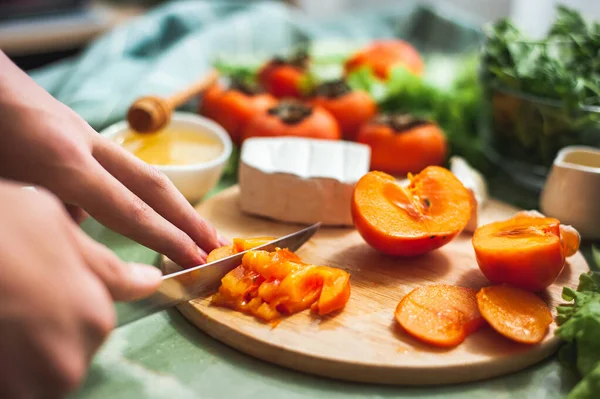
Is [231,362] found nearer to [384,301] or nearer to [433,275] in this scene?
[384,301]

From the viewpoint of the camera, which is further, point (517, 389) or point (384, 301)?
point (384, 301)

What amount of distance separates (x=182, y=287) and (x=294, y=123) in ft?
2.84

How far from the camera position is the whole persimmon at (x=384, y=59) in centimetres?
239

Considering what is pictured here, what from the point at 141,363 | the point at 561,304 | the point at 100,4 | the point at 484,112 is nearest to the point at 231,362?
the point at 141,363

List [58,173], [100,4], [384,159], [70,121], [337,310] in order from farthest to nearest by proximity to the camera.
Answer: [100,4] < [384,159] < [337,310] < [70,121] < [58,173]

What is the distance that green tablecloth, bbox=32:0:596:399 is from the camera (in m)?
1.04

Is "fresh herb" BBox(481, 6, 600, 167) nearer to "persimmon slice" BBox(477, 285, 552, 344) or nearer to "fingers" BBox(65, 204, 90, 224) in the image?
"persimmon slice" BBox(477, 285, 552, 344)

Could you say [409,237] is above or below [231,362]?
above

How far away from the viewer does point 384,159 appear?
6.00 feet

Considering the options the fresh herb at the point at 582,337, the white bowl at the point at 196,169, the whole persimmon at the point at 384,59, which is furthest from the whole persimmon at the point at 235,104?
the fresh herb at the point at 582,337

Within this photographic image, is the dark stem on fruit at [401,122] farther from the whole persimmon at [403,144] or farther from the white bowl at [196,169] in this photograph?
the white bowl at [196,169]

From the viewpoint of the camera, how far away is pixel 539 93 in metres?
1.68

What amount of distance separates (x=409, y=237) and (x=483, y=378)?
12.8 inches

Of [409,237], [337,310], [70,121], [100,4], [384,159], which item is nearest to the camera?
[70,121]
